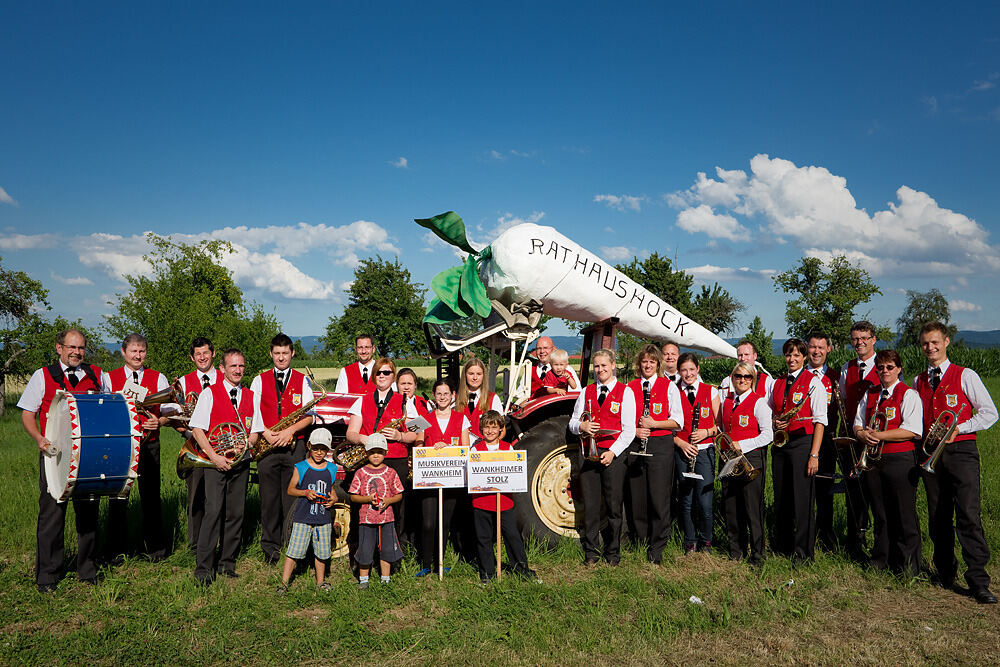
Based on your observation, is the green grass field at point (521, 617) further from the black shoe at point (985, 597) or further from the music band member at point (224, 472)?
the music band member at point (224, 472)

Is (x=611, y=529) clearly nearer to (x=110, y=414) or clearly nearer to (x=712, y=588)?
(x=712, y=588)

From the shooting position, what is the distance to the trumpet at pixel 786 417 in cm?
482

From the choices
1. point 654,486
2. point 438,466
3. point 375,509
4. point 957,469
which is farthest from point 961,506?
point 375,509

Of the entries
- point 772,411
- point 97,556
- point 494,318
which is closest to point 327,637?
point 97,556

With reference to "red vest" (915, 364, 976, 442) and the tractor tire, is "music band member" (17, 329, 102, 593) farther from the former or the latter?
"red vest" (915, 364, 976, 442)

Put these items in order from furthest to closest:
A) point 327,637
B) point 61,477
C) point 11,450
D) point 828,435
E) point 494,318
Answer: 1. point 11,450
2. point 494,318
3. point 828,435
4. point 61,477
5. point 327,637

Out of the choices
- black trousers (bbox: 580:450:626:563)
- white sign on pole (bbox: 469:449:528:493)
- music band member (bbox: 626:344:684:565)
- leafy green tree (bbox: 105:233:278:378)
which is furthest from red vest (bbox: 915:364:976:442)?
leafy green tree (bbox: 105:233:278:378)

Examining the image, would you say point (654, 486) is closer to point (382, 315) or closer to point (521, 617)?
point (521, 617)

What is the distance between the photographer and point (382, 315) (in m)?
29.9

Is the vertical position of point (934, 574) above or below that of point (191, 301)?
below

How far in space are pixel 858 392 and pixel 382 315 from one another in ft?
86.4

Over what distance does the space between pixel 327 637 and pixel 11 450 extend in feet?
36.8

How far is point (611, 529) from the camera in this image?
484cm

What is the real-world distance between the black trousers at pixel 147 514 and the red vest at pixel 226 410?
3.22ft
